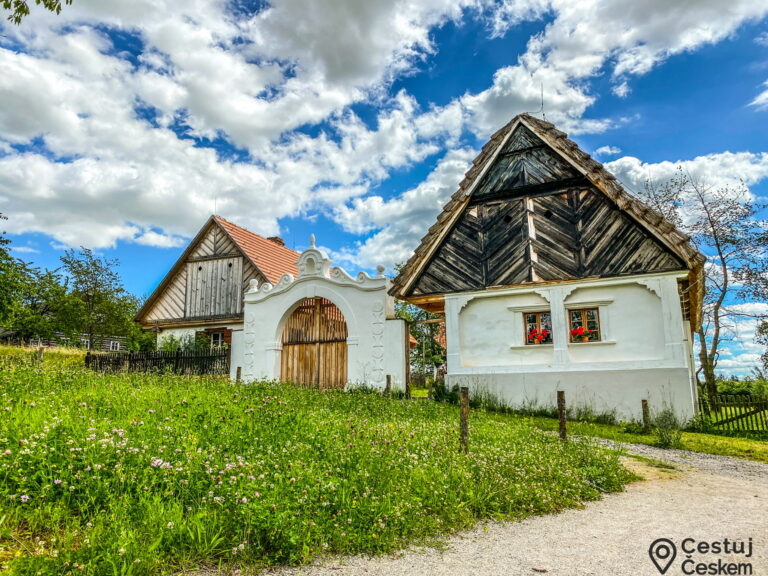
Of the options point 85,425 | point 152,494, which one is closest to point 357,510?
point 152,494

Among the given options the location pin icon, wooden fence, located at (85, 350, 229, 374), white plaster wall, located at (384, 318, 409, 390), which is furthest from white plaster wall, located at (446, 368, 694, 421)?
the location pin icon

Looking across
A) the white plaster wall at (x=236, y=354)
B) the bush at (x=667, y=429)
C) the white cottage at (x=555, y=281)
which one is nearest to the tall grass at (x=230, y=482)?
the bush at (x=667, y=429)

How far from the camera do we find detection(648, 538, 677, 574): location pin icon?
382 centimetres

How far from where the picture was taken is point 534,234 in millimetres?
14219

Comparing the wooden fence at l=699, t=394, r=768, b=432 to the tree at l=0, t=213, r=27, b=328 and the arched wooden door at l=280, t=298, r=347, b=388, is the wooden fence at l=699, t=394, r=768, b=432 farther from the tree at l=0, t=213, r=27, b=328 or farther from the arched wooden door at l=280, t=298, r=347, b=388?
the tree at l=0, t=213, r=27, b=328

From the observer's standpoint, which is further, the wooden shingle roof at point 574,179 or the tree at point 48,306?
the tree at point 48,306

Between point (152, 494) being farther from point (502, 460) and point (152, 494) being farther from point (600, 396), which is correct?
point (600, 396)

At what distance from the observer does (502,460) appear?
20.4ft

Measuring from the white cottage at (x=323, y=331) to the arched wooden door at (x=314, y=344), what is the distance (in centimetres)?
3

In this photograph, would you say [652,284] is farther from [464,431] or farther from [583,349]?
[464,431]

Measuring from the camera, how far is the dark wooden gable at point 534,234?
1316 cm

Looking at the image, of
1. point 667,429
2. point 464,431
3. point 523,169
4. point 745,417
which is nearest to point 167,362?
point 523,169

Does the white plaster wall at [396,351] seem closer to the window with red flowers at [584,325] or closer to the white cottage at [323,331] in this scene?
the white cottage at [323,331]

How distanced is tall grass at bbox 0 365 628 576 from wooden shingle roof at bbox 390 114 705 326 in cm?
716
